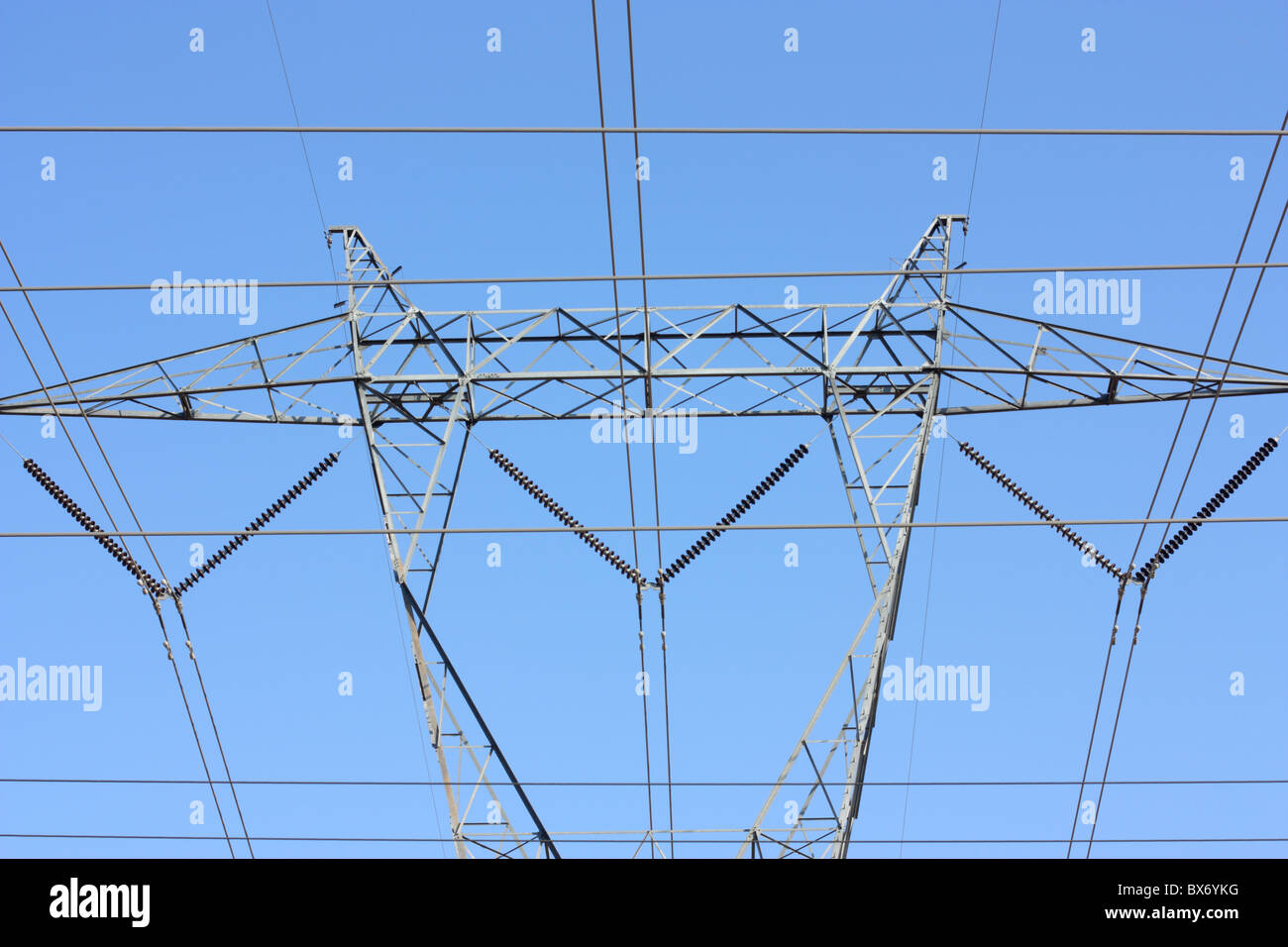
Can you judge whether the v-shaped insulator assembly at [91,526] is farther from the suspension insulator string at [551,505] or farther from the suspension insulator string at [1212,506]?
the suspension insulator string at [1212,506]

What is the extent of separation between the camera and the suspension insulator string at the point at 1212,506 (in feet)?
53.1

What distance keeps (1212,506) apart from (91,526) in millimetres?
12657

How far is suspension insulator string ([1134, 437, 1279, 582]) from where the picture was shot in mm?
16188

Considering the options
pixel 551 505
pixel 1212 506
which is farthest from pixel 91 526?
pixel 1212 506

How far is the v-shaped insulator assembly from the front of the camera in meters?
16.3

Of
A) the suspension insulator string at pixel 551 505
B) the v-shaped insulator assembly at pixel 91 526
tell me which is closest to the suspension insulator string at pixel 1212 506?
the suspension insulator string at pixel 551 505

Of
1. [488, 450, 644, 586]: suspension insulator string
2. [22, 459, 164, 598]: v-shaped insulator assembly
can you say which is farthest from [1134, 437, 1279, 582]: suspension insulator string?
[22, 459, 164, 598]: v-shaped insulator assembly

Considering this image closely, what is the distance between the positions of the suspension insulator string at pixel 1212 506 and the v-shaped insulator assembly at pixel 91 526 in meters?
11.0

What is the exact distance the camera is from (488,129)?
1212 cm

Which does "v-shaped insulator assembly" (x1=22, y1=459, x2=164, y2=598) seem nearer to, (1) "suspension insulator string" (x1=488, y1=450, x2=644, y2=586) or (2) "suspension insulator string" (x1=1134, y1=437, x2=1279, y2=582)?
(1) "suspension insulator string" (x1=488, y1=450, x2=644, y2=586)

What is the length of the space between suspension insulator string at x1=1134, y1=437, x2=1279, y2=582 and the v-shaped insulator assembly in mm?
10967

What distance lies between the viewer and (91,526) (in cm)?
1684

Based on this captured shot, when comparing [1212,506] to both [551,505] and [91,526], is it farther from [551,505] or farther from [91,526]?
[91,526]
